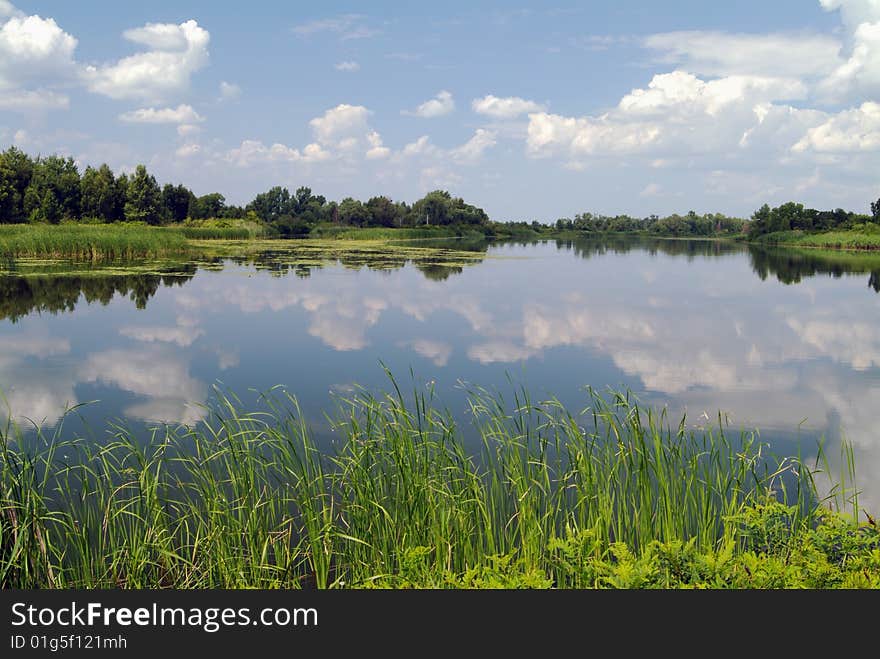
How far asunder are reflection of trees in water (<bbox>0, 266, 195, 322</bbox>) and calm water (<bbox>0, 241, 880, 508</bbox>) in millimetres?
102

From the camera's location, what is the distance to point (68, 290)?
22.1m

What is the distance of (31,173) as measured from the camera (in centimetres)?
6172

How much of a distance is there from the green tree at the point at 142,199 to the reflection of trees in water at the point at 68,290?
127ft

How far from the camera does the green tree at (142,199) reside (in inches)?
2448

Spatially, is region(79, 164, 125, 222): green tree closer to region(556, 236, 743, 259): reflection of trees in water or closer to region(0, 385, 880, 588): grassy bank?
region(556, 236, 743, 259): reflection of trees in water

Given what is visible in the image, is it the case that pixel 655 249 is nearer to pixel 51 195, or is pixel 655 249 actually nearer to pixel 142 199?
pixel 142 199

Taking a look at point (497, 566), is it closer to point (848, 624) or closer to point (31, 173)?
point (848, 624)

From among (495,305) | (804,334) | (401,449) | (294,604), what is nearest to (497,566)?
(294,604)

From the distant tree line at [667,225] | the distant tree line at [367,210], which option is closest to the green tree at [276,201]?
the distant tree line at [367,210]

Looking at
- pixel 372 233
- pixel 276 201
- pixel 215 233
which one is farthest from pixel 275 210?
pixel 215 233

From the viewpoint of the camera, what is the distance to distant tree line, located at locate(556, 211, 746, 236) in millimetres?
135375

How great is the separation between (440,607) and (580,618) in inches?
24.8

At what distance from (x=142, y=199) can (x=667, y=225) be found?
10604 cm

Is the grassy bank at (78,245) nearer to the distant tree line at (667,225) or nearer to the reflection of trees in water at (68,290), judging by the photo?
the reflection of trees in water at (68,290)
